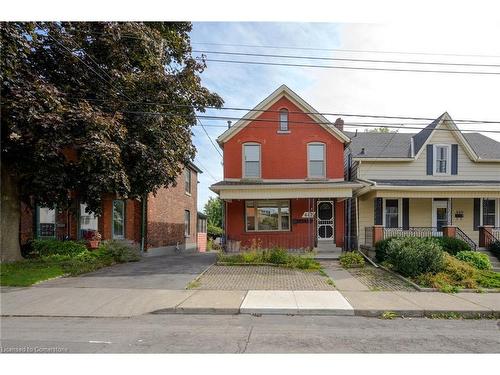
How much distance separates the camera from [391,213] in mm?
19141

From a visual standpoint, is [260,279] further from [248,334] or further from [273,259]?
[248,334]

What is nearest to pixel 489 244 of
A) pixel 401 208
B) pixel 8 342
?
pixel 401 208

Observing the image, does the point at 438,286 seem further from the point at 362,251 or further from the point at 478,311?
the point at 362,251

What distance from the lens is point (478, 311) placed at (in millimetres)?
8742

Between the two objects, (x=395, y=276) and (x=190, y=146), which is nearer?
(x=395, y=276)

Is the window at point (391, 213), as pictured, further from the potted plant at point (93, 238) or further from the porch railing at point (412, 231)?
the potted plant at point (93, 238)

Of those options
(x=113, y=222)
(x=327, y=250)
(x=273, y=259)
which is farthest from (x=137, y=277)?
(x=327, y=250)

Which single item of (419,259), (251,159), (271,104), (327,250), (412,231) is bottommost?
(327,250)

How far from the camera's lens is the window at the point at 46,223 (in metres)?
18.1

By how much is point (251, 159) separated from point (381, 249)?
7.45 metres

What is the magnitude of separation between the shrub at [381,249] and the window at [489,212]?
22.4ft

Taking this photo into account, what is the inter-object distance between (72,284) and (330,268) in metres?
9.18

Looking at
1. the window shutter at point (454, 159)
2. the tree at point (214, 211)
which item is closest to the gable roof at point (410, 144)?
the window shutter at point (454, 159)

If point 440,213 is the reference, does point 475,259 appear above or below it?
below
